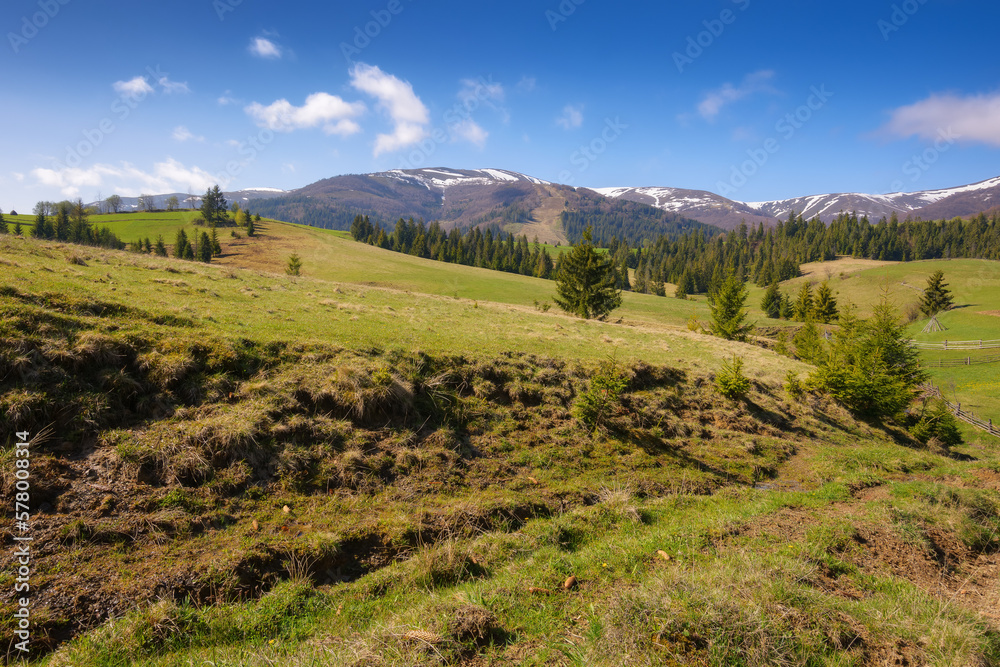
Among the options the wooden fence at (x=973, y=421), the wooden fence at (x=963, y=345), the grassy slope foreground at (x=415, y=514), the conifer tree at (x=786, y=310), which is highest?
the conifer tree at (x=786, y=310)

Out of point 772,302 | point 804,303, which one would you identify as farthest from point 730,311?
point 772,302

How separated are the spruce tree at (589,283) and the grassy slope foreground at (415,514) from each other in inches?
1210

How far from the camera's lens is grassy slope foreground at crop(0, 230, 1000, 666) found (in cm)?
463

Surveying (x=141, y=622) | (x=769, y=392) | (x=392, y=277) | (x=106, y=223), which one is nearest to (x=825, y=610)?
(x=141, y=622)

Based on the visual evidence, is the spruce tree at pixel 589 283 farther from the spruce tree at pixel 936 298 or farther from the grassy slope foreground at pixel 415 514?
the spruce tree at pixel 936 298

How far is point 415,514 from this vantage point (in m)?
7.79

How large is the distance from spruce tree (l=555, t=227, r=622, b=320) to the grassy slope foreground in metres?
30.7

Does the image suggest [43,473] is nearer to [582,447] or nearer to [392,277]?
[582,447]

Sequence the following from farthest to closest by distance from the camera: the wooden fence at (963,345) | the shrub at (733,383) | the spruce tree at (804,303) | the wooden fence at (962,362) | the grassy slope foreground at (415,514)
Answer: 1. the spruce tree at (804,303)
2. the wooden fence at (963,345)
3. the wooden fence at (962,362)
4. the shrub at (733,383)
5. the grassy slope foreground at (415,514)

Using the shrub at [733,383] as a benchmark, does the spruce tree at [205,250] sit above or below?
above

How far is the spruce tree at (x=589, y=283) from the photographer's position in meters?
43.9

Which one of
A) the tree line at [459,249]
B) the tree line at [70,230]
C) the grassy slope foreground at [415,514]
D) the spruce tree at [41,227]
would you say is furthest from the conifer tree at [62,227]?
the grassy slope foreground at [415,514]

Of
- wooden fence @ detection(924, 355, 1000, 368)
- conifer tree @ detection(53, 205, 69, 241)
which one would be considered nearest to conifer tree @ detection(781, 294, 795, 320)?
wooden fence @ detection(924, 355, 1000, 368)

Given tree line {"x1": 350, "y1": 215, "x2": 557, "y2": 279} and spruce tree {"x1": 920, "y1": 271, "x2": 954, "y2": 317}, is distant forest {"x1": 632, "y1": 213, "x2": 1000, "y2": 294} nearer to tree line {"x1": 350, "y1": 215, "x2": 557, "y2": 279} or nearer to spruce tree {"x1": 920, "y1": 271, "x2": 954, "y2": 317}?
tree line {"x1": 350, "y1": 215, "x2": 557, "y2": 279}
